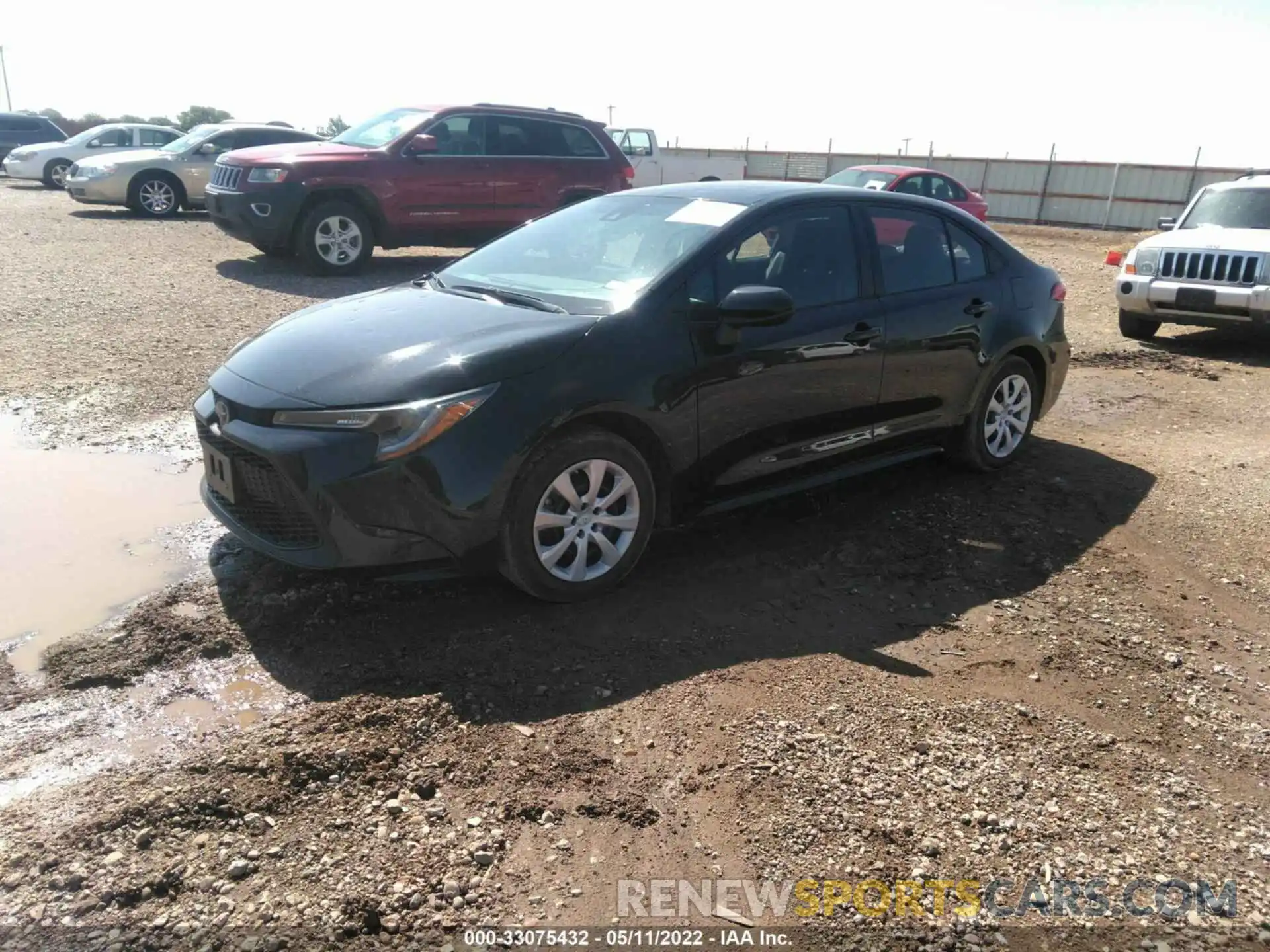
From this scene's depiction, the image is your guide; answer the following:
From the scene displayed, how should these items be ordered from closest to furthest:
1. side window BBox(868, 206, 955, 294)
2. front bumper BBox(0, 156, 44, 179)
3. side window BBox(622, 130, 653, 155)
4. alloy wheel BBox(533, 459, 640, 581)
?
alloy wheel BBox(533, 459, 640, 581)
side window BBox(868, 206, 955, 294)
side window BBox(622, 130, 653, 155)
front bumper BBox(0, 156, 44, 179)

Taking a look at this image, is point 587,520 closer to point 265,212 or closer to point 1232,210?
point 265,212

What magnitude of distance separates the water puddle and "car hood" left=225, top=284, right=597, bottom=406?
989 millimetres

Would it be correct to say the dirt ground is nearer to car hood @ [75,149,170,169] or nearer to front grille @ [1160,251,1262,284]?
front grille @ [1160,251,1262,284]

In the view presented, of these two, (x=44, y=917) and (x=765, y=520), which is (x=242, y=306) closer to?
(x=765, y=520)

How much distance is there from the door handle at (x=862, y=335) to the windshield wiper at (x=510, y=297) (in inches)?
57.6

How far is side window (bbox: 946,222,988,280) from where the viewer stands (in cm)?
539

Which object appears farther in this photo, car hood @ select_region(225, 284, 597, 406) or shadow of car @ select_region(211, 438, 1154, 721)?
car hood @ select_region(225, 284, 597, 406)

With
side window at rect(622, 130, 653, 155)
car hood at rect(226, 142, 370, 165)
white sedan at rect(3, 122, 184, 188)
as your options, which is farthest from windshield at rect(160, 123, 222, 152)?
side window at rect(622, 130, 653, 155)

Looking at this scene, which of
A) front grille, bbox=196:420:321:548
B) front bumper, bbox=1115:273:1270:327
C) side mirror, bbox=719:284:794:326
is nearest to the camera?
front grille, bbox=196:420:321:548

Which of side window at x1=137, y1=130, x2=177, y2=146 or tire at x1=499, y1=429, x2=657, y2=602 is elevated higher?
side window at x1=137, y1=130, x2=177, y2=146

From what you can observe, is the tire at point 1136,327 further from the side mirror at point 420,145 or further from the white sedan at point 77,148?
the white sedan at point 77,148

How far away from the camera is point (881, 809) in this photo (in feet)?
9.27

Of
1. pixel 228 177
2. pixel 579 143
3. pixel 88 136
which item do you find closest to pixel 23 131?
pixel 88 136

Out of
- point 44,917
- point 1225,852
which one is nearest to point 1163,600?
point 1225,852
